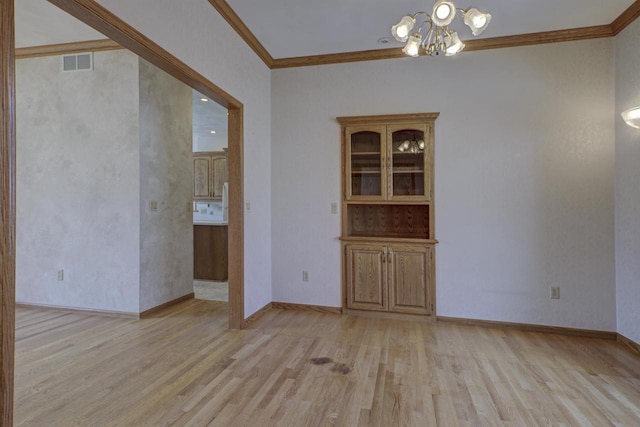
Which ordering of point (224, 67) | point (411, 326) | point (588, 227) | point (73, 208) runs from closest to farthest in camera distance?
1. point (224, 67)
2. point (588, 227)
3. point (411, 326)
4. point (73, 208)

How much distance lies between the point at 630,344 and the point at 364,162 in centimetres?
300

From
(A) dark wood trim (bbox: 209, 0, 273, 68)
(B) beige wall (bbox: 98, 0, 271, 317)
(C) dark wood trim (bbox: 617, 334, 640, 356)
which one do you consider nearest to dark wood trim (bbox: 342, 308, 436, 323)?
(B) beige wall (bbox: 98, 0, 271, 317)

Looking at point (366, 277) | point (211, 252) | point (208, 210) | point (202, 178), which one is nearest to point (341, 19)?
point (366, 277)

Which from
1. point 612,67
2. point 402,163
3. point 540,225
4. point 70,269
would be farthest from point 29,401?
point 612,67

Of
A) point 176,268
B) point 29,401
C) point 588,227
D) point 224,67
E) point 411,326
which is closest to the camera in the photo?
point 29,401

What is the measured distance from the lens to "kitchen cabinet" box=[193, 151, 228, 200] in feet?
23.1

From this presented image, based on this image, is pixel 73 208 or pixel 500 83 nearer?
pixel 500 83

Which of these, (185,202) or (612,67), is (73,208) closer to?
(185,202)

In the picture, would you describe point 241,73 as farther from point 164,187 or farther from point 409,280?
point 409,280

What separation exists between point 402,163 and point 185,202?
2.85 m

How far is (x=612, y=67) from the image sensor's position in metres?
3.24

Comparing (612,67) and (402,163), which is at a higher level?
(612,67)

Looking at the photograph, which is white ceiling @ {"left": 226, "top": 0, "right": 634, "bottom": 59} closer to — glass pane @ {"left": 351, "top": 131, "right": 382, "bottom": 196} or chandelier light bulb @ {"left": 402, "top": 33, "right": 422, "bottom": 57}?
chandelier light bulb @ {"left": 402, "top": 33, "right": 422, "bottom": 57}

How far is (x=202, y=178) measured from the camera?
7.18m
